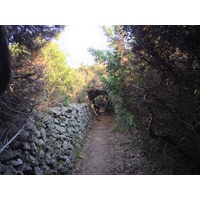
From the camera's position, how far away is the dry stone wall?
5.66ft

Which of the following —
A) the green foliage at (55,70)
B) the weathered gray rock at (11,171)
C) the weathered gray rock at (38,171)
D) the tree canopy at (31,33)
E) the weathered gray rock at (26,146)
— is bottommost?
the weathered gray rock at (38,171)

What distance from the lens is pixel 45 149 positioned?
7.39 ft

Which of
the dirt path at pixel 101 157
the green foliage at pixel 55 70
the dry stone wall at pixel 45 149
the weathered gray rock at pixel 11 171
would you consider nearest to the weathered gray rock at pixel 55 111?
the dry stone wall at pixel 45 149

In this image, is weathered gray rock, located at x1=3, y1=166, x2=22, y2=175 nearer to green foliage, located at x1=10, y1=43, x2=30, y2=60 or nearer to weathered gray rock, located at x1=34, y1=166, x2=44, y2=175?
weathered gray rock, located at x1=34, y1=166, x2=44, y2=175

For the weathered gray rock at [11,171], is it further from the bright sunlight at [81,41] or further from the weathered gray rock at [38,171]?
the bright sunlight at [81,41]

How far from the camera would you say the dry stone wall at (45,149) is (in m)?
1.73

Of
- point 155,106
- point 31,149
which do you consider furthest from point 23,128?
point 155,106

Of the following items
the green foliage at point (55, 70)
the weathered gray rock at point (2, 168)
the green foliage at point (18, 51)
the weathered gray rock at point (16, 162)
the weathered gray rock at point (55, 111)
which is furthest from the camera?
the weathered gray rock at point (55, 111)

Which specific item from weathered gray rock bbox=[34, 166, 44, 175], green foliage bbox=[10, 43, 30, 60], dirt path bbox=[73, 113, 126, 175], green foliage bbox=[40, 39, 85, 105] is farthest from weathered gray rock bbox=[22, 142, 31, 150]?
green foliage bbox=[10, 43, 30, 60]

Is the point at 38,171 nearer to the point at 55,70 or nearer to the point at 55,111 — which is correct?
the point at 55,111

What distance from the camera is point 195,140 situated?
1.71 metres
